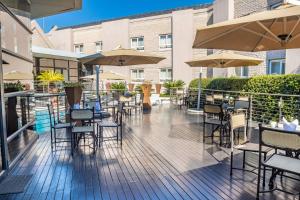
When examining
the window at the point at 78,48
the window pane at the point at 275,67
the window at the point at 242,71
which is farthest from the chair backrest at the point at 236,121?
the window at the point at 78,48

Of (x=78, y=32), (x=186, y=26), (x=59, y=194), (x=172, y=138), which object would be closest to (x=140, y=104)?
(x=172, y=138)

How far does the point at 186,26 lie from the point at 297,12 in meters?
15.0

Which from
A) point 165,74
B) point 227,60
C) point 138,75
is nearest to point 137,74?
point 138,75

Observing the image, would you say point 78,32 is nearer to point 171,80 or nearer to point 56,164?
point 171,80

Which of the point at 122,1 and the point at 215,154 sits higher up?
the point at 122,1

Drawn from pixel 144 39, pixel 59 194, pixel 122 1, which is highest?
pixel 122 1

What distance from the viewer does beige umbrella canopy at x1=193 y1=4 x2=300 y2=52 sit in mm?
3301

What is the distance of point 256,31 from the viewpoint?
430 centimetres

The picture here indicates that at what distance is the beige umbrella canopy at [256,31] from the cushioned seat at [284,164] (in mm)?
1731

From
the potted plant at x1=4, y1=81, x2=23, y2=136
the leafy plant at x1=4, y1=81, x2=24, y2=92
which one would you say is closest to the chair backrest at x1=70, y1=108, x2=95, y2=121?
the leafy plant at x1=4, y1=81, x2=24, y2=92

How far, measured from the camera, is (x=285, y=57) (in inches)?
426

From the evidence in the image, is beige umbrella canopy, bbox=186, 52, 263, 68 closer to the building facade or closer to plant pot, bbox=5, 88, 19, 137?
the building facade

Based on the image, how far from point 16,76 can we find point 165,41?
1474 cm

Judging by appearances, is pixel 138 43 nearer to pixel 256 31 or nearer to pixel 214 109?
pixel 214 109
